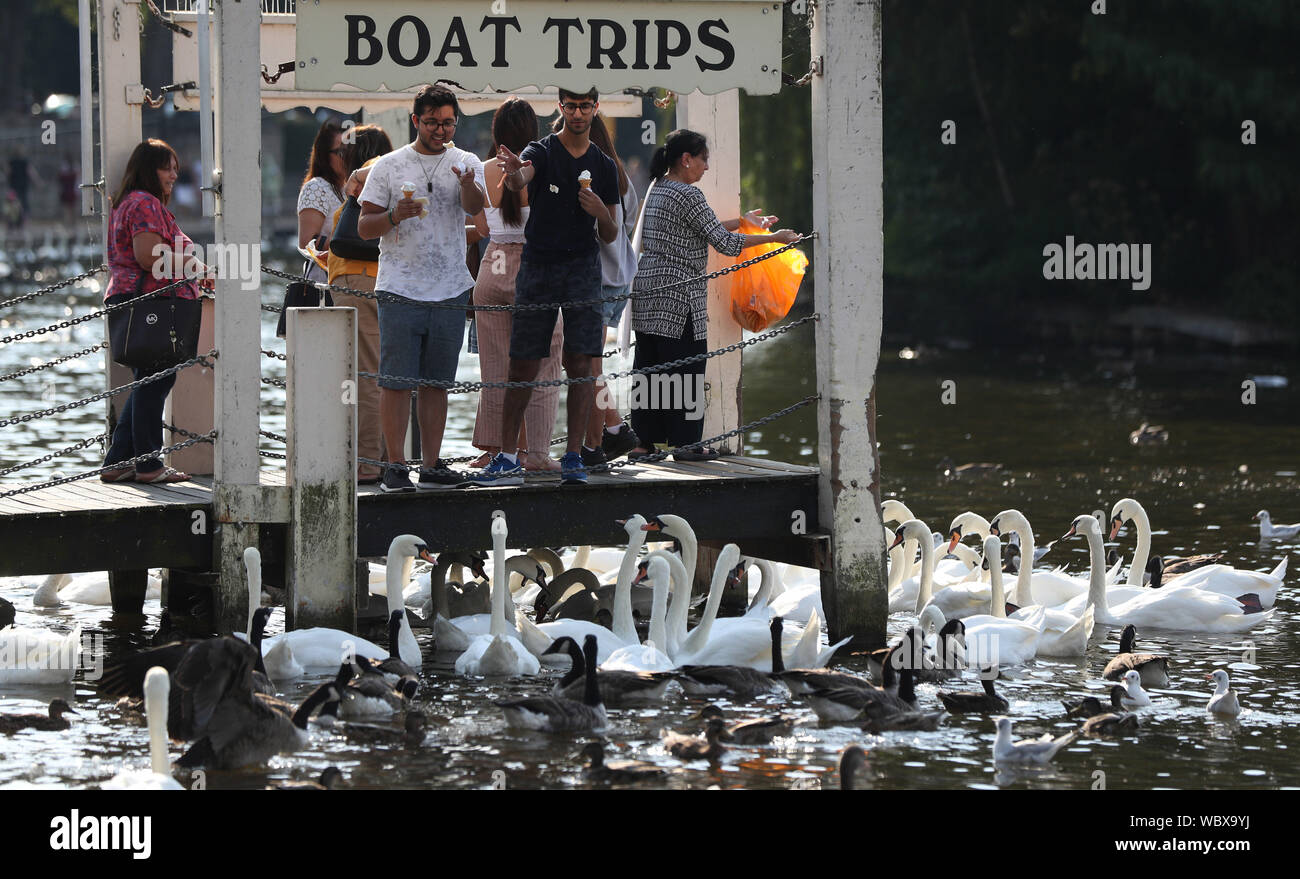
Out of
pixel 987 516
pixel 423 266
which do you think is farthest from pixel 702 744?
pixel 987 516

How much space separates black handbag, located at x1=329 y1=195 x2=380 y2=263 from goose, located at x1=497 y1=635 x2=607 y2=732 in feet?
9.08

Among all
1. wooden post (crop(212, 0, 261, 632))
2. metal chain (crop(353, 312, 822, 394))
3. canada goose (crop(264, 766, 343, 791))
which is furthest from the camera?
metal chain (crop(353, 312, 822, 394))

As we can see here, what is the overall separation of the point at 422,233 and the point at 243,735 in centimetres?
303

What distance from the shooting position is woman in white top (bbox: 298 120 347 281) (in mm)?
11375

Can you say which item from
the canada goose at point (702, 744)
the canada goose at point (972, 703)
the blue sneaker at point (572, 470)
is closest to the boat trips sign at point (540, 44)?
the blue sneaker at point (572, 470)

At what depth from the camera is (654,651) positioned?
32.4 ft

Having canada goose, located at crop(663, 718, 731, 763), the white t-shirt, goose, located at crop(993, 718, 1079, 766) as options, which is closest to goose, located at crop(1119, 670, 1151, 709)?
goose, located at crop(993, 718, 1079, 766)

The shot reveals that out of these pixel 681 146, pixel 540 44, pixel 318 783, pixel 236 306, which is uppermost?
pixel 540 44

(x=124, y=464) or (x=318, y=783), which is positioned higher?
(x=124, y=464)

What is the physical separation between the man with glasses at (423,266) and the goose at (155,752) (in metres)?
2.71

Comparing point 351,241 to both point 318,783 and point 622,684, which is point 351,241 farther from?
point 318,783

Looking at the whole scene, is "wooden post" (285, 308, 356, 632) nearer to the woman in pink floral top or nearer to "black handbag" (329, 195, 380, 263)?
"black handbag" (329, 195, 380, 263)

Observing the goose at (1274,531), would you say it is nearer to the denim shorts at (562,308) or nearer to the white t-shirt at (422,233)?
the denim shorts at (562,308)

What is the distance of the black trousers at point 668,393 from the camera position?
37.0 feet
